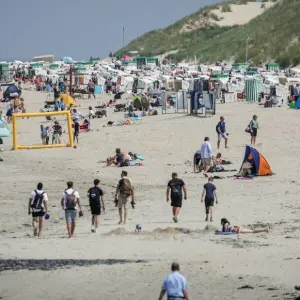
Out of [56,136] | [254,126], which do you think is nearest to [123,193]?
[254,126]

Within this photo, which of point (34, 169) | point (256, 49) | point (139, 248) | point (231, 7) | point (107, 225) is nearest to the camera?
point (139, 248)

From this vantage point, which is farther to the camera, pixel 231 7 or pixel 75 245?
pixel 231 7

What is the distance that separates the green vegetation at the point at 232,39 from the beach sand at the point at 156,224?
3739 centimetres

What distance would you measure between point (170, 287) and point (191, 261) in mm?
3090

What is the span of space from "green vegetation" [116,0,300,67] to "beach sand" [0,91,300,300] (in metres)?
37.4

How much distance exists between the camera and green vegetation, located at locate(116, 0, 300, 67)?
71875 millimetres

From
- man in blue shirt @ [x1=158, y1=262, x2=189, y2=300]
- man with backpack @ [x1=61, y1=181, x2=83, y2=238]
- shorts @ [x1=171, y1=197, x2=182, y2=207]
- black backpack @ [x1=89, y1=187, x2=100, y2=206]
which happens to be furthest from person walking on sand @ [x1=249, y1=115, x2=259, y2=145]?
man in blue shirt @ [x1=158, y1=262, x2=189, y2=300]

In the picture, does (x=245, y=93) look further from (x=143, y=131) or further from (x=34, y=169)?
(x=34, y=169)

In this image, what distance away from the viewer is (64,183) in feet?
73.6

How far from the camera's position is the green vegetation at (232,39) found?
236ft

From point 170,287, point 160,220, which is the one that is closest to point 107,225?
A: point 160,220

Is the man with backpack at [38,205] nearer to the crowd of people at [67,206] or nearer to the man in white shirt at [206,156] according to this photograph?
the crowd of people at [67,206]

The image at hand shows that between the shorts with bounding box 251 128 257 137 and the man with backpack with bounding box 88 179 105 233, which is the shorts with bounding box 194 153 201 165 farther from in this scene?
the man with backpack with bounding box 88 179 105 233

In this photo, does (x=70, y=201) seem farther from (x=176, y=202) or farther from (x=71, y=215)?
(x=176, y=202)
